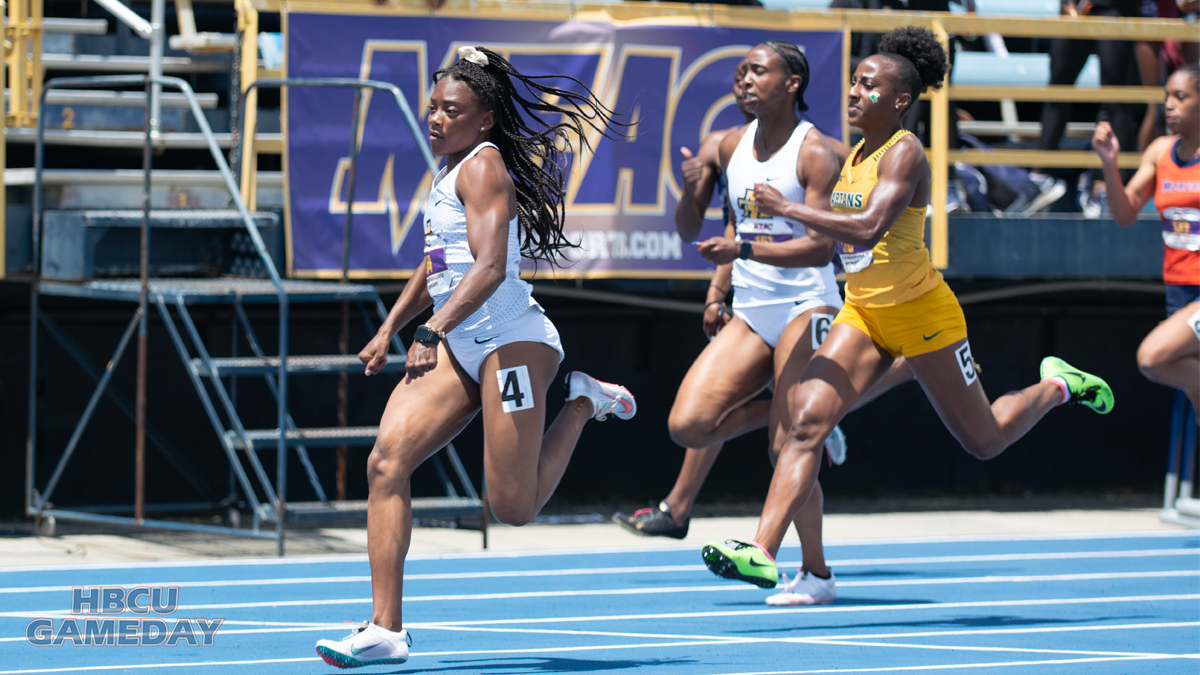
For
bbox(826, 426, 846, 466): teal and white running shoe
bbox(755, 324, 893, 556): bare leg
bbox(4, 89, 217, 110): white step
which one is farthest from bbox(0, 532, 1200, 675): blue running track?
bbox(4, 89, 217, 110): white step

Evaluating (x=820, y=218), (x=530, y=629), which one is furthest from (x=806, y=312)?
(x=530, y=629)

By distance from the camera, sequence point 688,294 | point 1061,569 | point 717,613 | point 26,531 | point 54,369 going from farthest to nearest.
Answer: point 688,294, point 54,369, point 26,531, point 1061,569, point 717,613

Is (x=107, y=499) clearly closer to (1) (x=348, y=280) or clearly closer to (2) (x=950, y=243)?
(1) (x=348, y=280)

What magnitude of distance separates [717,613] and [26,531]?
15.9 feet

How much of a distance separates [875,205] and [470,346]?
1.81 m

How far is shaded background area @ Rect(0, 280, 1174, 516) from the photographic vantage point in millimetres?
10047

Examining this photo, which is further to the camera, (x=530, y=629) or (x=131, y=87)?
(x=131, y=87)

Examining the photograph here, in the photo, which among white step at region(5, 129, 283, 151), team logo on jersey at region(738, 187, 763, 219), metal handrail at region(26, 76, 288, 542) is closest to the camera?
team logo on jersey at region(738, 187, 763, 219)

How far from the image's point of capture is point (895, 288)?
620 centimetres

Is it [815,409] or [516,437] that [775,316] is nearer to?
[815,409]

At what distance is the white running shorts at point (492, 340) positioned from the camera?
5.14 m

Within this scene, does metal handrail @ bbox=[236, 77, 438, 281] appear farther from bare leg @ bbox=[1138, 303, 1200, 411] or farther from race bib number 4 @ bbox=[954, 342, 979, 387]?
bare leg @ bbox=[1138, 303, 1200, 411]

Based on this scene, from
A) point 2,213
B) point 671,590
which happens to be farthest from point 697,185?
point 2,213

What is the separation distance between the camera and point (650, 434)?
36.0 ft
